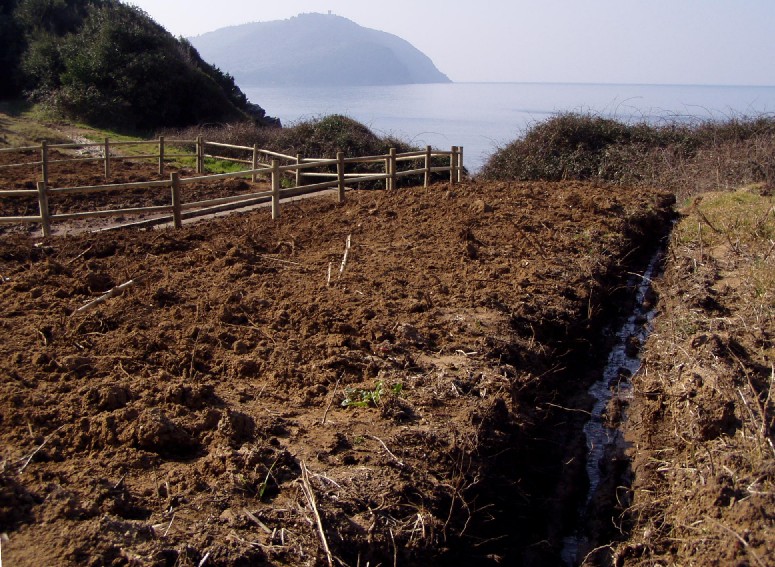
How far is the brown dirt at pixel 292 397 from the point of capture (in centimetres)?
453

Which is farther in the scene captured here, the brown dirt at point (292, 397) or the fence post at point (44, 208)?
the fence post at point (44, 208)

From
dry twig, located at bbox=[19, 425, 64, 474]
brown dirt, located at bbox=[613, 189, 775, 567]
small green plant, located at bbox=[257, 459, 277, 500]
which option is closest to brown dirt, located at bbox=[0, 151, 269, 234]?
dry twig, located at bbox=[19, 425, 64, 474]

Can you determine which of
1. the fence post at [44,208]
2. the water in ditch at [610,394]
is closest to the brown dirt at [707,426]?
the water in ditch at [610,394]

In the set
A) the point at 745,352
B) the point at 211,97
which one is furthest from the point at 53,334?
the point at 211,97

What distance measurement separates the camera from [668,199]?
17.1 metres

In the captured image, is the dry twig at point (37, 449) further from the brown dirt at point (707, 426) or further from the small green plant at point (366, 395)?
the brown dirt at point (707, 426)

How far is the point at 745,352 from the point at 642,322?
8.96 ft

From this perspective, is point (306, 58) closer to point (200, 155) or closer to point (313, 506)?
point (200, 155)

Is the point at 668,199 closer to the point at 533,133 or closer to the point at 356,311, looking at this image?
the point at 533,133

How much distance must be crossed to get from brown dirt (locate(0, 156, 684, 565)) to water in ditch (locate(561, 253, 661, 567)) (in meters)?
0.14

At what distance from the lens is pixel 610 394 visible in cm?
798

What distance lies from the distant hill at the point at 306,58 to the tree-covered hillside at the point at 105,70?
78.4 m

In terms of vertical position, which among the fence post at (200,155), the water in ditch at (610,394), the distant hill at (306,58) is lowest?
the water in ditch at (610,394)

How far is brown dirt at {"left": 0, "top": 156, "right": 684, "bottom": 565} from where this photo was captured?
4.53 m
